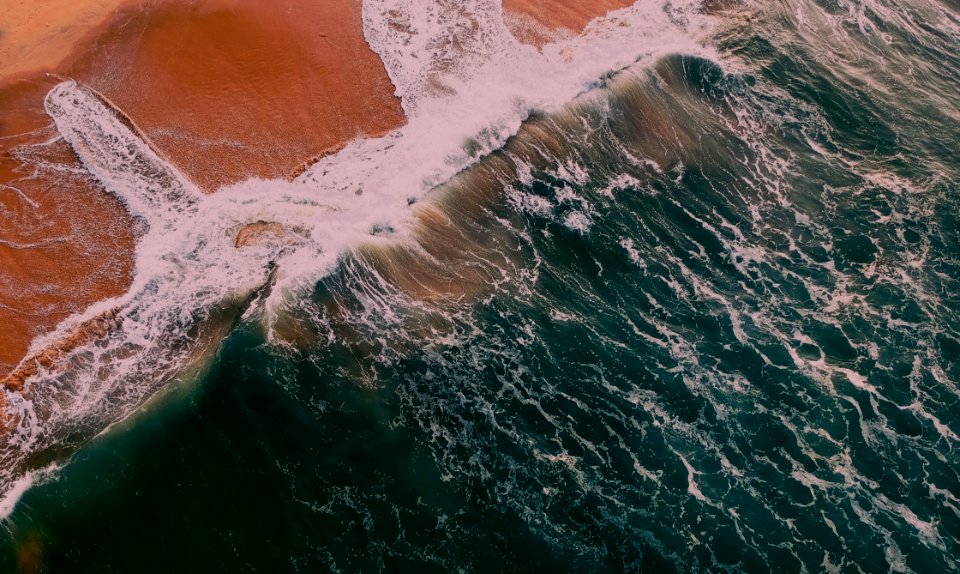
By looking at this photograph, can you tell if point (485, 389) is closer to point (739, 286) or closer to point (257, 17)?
point (739, 286)

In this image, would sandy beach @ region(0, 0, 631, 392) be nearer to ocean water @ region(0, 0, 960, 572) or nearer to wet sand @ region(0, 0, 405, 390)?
wet sand @ region(0, 0, 405, 390)

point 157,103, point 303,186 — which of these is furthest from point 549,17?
point 157,103

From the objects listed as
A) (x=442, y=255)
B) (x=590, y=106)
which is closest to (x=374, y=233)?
(x=442, y=255)

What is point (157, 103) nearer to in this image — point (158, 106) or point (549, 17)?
point (158, 106)

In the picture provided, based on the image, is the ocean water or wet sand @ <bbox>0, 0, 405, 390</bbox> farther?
wet sand @ <bbox>0, 0, 405, 390</bbox>

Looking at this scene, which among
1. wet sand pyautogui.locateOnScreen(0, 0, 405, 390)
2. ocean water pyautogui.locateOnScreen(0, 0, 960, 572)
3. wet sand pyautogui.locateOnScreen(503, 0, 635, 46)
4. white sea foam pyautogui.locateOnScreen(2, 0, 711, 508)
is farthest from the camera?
wet sand pyautogui.locateOnScreen(503, 0, 635, 46)

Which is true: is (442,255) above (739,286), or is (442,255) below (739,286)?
above

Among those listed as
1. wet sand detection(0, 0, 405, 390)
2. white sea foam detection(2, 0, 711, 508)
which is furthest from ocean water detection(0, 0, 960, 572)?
wet sand detection(0, 0, 405, 390)
